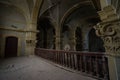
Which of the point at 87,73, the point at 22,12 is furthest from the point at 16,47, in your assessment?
the point at 87,73

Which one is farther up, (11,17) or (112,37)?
(11,17)

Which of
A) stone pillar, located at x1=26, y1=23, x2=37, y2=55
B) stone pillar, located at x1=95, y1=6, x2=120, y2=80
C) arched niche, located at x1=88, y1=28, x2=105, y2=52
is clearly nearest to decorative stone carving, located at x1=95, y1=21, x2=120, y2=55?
stone pillar, located at x1=95, y1=6, x2=120, y2=80

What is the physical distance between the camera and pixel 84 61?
287cm

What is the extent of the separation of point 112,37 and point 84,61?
1280 millimetres

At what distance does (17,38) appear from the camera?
7.08 metres

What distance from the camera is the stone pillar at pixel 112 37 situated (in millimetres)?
1886

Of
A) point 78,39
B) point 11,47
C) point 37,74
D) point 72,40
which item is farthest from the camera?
point 78,39

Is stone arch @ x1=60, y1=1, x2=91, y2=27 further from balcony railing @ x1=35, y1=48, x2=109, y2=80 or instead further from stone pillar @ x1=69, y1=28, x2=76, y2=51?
balcony railing @ x1=35, y1=48, x2=109, y2=80

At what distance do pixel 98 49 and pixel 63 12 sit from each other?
8.44 meters

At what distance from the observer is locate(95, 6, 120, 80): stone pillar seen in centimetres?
189

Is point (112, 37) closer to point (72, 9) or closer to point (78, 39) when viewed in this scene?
point (72, 9)

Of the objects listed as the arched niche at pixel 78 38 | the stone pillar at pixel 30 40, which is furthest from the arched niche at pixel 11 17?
the arched niche at pixel 78 38

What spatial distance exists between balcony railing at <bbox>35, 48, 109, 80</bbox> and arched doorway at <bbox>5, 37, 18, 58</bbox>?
394 cm

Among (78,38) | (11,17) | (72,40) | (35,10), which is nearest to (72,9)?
(35,10)
